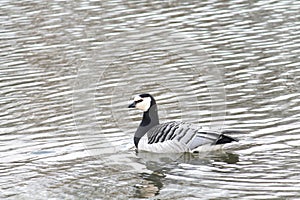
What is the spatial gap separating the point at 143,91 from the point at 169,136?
11.7ft

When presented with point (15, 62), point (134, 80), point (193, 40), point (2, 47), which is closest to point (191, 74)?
point (134, 80)

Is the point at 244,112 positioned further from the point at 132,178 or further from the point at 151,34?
the point at 151,34

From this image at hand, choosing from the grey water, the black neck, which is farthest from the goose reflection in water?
the black neck

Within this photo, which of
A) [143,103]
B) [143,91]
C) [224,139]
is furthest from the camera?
[143,91]

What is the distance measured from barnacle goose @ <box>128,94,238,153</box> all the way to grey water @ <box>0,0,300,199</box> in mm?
184

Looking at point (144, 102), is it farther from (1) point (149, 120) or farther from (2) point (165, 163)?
(2) point (165, 163)

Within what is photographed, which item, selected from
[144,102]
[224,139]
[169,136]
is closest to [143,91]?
[144,102]

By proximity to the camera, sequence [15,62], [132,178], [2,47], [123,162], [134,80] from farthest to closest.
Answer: [2,47] < [15,62] < [134,80] < [123,162] < [132,178]

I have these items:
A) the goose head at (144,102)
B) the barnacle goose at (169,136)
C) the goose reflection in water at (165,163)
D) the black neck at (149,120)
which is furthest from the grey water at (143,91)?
the goose head at (144,102)

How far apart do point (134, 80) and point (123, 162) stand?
4522mm

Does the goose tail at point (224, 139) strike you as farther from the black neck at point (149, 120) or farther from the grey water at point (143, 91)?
the black neck at point (149, 120)

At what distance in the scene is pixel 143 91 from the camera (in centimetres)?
1573

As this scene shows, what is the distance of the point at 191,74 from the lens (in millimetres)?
16641

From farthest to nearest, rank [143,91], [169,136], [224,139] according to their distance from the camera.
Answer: [143,91]
[169,136]
[224,139]
